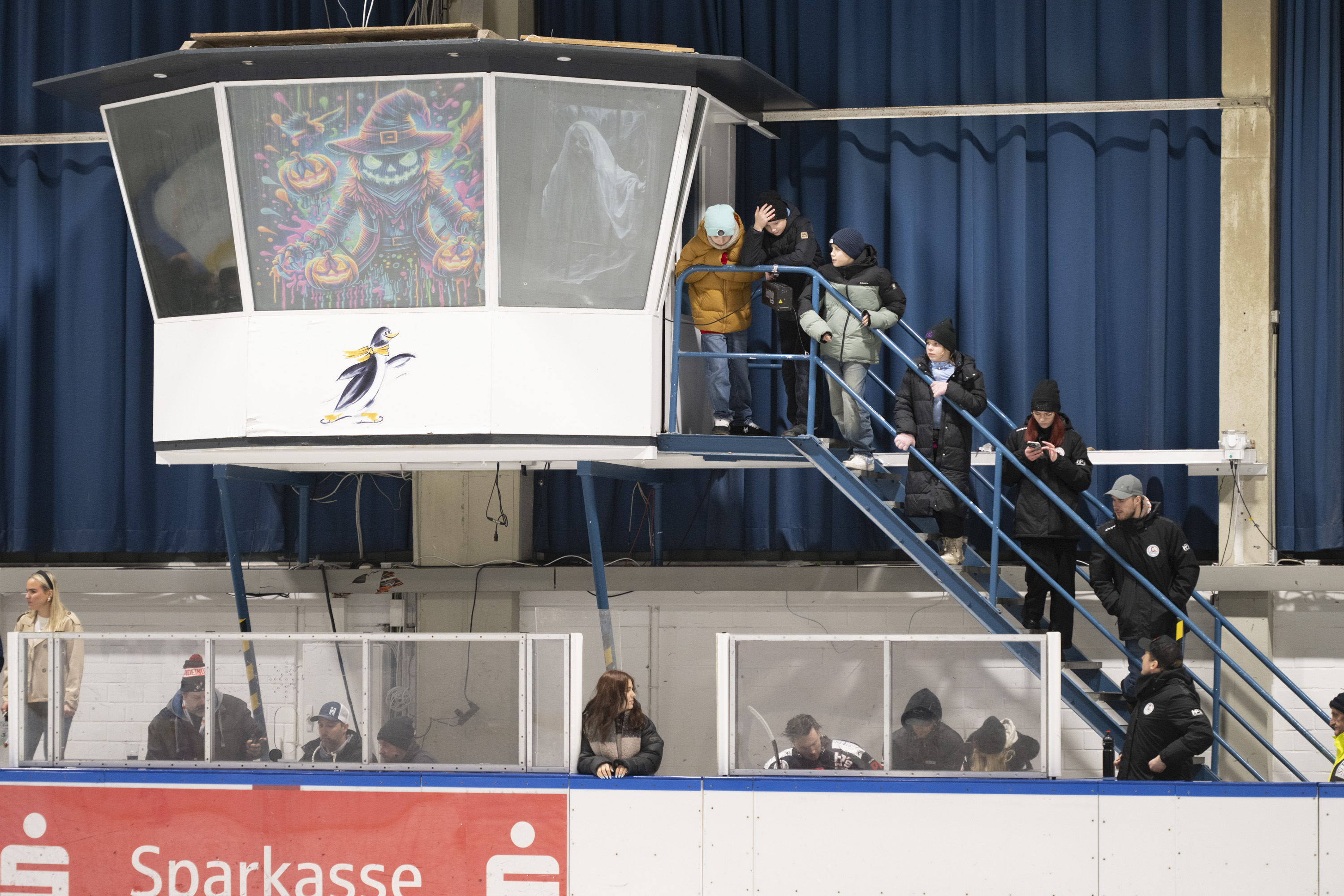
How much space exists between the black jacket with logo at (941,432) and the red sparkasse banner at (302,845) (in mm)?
2968

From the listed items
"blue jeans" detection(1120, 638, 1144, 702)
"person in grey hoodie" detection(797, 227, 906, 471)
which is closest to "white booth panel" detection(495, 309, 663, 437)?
"person in grey hoodie" detection(797, 227, 906, 471)

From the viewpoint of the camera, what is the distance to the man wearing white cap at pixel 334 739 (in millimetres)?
7176

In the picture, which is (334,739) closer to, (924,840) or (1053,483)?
(924,840)

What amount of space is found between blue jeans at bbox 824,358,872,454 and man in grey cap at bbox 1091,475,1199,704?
5.43 feet

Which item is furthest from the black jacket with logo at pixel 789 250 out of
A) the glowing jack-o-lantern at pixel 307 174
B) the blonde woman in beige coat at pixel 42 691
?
the blonde woman in beige coat at pixel 42 691

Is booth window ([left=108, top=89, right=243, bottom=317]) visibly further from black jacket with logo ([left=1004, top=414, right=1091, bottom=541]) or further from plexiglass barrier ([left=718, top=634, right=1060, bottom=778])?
black jacket with logo ([left=1004, top=414, right=1091, bottom=541])

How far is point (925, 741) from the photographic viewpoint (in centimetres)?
692

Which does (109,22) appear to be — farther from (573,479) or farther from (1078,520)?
(1078,520)

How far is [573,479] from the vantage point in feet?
36.8

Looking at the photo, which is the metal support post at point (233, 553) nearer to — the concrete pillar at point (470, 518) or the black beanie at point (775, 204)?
the concrete pillar at point (470, 518)

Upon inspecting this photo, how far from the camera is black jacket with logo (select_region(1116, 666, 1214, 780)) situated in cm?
691

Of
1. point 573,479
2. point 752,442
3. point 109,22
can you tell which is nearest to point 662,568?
point 573,479

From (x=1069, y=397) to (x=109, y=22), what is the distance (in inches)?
354

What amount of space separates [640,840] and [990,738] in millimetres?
1920
